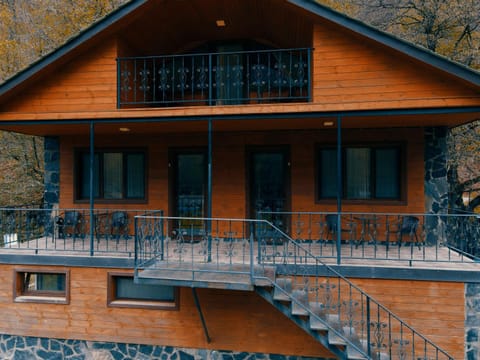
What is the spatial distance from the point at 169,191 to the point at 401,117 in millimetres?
5864

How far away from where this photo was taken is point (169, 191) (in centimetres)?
969

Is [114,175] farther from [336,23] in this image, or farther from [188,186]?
[336,23]

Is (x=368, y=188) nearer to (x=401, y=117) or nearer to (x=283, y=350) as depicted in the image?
(x=401, y=117)

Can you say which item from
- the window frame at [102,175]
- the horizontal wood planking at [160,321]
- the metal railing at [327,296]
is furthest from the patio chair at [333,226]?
the window frame at [102,175]

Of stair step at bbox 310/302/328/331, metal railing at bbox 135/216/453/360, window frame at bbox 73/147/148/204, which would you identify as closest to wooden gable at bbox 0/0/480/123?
window frame at bbox 73/147/148/204

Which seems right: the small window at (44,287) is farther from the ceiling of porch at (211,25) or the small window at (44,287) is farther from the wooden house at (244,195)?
the ceiling of porch at (211,25)

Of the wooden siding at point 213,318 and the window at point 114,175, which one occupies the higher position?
the window at point 114,175

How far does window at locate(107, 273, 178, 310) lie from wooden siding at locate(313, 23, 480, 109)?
5.05m

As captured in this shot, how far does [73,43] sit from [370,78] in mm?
6245

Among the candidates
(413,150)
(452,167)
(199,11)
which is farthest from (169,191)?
(452,167)

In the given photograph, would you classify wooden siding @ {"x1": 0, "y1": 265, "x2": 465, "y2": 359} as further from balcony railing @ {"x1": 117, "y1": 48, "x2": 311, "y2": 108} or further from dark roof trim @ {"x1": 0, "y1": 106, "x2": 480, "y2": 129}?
balcony railing @ {"x1": 117, "y1": 48, "x2": 311, "y2": 108}

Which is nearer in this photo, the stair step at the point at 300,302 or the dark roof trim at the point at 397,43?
the stair step at the point at 300,302

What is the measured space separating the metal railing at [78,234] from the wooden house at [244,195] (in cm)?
7

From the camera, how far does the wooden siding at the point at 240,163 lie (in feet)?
28.5
